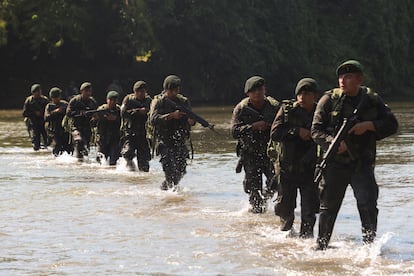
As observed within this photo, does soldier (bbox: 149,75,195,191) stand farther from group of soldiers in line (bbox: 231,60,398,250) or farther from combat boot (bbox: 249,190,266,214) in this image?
group of soldiers in line (bbox: 231,60,398,250)

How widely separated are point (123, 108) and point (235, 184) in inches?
110

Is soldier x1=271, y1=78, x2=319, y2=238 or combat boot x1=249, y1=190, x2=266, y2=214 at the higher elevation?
soldier x1=271, y1=78, x2=319, y2=238

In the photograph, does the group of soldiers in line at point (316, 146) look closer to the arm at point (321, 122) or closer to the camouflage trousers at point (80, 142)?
the arm at point (321, 122)

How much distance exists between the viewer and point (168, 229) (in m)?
11.6

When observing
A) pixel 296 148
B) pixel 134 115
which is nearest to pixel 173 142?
pixel 134 115

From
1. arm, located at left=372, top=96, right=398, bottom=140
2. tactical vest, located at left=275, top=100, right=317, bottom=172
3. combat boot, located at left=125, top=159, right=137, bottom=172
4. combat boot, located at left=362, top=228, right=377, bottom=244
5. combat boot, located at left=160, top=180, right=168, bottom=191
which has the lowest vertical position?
combat boot, located at left=125, top=159, right=137, bottom=172

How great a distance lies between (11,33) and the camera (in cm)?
4903

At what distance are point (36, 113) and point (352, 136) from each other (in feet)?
50.2

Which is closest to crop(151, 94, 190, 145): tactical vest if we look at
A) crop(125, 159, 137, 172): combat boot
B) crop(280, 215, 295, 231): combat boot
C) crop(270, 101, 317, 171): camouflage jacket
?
crop(125, 159, 137, 172): combat boot

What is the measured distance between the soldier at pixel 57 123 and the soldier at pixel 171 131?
7.37m

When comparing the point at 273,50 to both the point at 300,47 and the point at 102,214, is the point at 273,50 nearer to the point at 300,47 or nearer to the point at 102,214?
the point at 300,47

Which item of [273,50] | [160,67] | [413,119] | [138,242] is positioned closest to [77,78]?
[160,67]

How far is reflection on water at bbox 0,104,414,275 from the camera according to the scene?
945 centimetres

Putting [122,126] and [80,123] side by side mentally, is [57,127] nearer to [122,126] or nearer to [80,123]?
[80,123]
